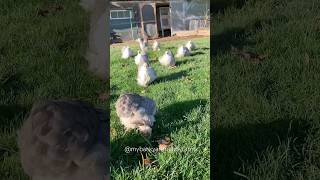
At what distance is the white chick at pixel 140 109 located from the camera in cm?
400

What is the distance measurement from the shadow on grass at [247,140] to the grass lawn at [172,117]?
28 centimetres

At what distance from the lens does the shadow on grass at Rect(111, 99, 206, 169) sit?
3984 mm

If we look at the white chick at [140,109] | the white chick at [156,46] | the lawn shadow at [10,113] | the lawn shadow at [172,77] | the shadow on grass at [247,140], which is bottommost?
the shadow on grass at [247,140]

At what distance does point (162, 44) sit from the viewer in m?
4.06

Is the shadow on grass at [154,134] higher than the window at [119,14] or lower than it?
lower

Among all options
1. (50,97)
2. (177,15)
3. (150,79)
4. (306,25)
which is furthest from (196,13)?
(50,97)

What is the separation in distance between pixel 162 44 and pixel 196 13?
349 millimetres

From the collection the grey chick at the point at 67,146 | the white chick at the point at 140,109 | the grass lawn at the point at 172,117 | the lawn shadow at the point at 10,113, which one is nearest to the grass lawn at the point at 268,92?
the grass lawn at the point at 172,117

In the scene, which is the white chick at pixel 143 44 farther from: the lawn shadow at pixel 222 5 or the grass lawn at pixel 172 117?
the lawn shadow at pixel 222 5

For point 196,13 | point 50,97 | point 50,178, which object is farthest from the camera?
point 50,97

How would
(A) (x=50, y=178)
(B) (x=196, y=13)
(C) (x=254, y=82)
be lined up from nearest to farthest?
(B) (x=196, y=13) → (A) (x=50, y=178) → (C) (x=254, y=82)

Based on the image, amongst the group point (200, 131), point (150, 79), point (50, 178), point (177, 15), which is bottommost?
point (50, 178)

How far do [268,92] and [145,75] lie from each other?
3.29 feet

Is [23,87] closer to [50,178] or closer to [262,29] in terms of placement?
[50,178]
